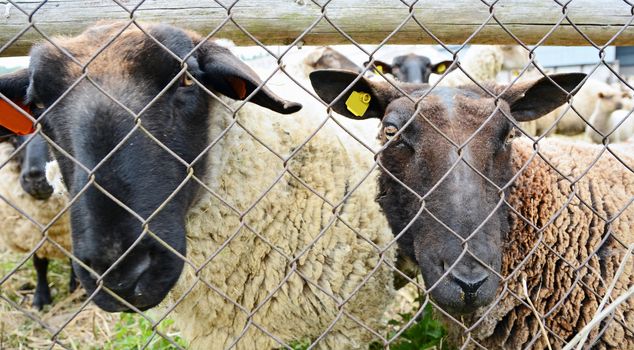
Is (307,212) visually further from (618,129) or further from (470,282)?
(618,129)


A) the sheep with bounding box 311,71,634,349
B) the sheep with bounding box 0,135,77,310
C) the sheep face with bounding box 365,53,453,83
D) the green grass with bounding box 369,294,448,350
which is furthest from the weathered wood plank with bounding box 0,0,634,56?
the sheep face with bounding box 365,53,453,83

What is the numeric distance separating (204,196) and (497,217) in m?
1.33

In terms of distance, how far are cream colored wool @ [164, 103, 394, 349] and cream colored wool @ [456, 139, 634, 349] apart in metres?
0.68

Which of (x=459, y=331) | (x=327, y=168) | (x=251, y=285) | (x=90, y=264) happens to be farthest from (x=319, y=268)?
(x=90, y=264)

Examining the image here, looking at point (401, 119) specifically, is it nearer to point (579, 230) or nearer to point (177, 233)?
point (579, 230)

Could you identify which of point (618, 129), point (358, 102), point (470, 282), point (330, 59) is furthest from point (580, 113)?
point (470, 282)

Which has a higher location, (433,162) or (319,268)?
(433,162)

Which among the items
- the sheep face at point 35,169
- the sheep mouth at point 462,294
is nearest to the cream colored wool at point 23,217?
the sheep face at point 35,169

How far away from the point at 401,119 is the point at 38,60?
159 centimetres

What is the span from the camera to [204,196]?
2.64m

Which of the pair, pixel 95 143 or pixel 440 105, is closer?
pixel 95 143

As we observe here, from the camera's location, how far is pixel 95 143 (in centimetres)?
201

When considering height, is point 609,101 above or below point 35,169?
below

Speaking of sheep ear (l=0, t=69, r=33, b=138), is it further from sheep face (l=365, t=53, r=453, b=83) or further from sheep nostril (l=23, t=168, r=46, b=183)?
sheep face (l=365, t=53, r=453, b=83)
